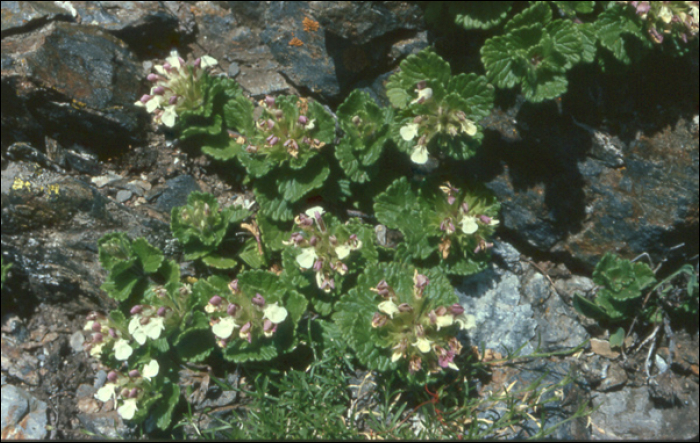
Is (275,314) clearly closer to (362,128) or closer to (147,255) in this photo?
(147,255)

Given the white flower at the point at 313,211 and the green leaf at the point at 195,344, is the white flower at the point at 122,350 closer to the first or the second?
the green leaf at the point at 195,344

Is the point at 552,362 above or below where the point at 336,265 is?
below

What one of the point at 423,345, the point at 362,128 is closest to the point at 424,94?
the point at 362,128

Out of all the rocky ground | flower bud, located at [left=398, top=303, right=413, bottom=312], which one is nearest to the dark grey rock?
the rocky ground

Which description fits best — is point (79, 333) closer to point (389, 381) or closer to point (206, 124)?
point (206, 124)

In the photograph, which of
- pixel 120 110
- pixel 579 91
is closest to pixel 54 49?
pixel 120 110
